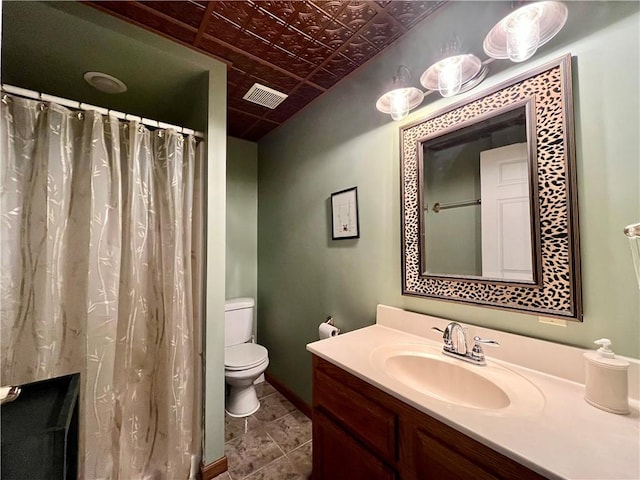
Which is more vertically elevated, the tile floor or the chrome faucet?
the chrome faucet

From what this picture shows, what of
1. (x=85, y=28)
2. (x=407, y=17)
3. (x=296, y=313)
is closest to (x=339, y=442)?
(x=296, y=313)

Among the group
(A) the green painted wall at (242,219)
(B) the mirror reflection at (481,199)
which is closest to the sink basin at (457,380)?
(B) the mirror reflection at (481,199)

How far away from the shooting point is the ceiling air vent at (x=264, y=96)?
1.81 metres

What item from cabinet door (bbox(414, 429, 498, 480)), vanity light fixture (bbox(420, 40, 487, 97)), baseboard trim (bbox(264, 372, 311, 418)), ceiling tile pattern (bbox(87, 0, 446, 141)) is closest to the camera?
cabinet door (bbox(414, 429, 498, 480))

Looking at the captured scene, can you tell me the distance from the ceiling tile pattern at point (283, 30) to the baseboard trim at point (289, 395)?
233cm

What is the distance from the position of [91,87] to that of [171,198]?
962mm

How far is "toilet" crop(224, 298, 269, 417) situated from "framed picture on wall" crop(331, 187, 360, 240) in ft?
3.36

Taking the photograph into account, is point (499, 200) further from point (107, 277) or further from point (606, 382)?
point (107, 277)

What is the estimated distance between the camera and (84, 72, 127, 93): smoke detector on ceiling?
1516 millimetres

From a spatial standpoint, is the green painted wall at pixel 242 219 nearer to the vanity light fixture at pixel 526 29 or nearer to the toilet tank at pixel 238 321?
the toilet tank at pixel 238 321

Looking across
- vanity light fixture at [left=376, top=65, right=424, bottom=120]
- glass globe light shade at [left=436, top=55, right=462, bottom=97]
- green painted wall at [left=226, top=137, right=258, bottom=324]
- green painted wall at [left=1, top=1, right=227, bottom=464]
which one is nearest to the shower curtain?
green painted wall at [left=1, top=1, right=227, bottom=464]

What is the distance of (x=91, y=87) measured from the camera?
1627 millimetres

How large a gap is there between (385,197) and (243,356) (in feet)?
5.20

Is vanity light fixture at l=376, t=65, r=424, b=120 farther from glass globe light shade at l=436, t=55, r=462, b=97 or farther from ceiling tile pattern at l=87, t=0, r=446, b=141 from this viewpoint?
ceiling tile pattern at l=87, t=0, r=446, b=141
